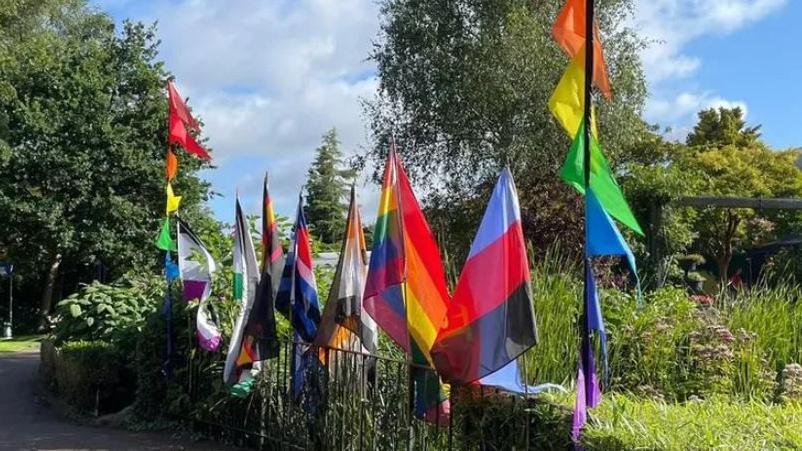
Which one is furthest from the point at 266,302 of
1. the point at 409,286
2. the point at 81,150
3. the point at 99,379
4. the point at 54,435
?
the point at 81,150

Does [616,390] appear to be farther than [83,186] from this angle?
No

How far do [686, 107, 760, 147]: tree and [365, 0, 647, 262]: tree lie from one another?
20.9 metres

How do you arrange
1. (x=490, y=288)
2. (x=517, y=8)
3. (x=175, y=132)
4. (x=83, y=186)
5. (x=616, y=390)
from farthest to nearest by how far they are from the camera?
(x=83, y=186), (x=517, y=8), (x=175, y=132), (x=616, y=390), (x=490, y=288)

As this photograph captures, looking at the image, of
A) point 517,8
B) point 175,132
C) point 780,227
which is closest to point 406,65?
point 517,8

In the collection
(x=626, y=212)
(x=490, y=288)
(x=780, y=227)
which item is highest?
(x=780, y=227)

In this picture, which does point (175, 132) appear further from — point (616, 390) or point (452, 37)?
point (452, 37)

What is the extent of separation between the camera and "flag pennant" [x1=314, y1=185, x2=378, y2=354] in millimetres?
6609

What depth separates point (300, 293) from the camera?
24.5ft

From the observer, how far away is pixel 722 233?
32000 mm

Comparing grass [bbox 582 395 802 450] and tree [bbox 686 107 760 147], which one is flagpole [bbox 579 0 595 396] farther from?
tree [bbox 686 107 760 147]

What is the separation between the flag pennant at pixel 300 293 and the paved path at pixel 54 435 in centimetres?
189

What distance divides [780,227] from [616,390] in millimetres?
29655

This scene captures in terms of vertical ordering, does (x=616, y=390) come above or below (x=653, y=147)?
below

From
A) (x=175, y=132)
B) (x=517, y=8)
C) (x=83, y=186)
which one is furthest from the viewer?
(x=83, y=186)
